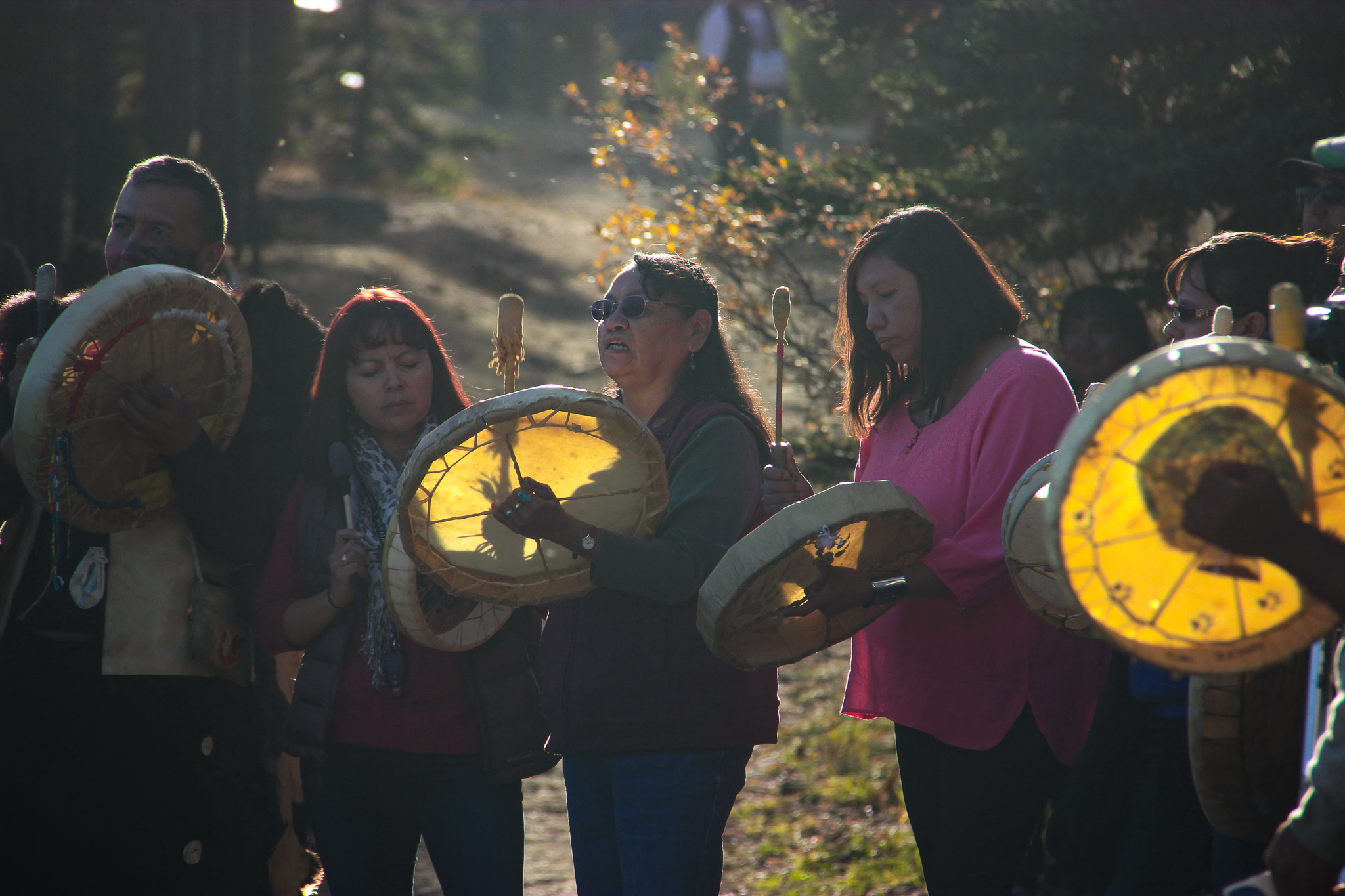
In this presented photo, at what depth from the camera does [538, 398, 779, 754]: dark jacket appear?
2.64 meters

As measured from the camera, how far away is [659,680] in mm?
2664

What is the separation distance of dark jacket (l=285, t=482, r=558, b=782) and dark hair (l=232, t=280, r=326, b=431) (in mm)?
336

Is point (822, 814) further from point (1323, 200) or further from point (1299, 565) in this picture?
point (1299, 565)

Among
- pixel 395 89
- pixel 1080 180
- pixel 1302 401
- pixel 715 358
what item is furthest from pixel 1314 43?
pixel 395 89

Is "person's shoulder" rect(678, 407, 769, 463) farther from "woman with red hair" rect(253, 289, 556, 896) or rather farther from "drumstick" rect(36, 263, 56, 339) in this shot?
"drumstick" rect(36, 263, 56, 339)

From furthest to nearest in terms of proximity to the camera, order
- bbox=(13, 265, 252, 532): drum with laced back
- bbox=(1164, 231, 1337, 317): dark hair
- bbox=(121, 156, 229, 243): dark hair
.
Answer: bbox=(121, 156, 229, 243): dark hair < bbox=(1164, 231, 1337, 317): dark hair < bbox=(13, 265, 252, 532): drum with laced back

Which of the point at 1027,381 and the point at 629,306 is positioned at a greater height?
the point at 629,306

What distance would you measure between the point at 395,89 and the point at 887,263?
19852mm

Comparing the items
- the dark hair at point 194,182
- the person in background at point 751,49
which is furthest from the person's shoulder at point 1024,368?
the person in background at point 751,49

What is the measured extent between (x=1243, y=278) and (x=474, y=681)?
A: 84.7 inches

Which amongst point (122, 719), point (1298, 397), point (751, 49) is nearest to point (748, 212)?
point (122, 719)

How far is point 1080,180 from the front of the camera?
4.93 meters

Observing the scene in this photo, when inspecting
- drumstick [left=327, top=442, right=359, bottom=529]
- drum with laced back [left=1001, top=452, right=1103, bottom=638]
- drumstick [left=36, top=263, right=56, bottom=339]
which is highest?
drumstick [left=36, top=263, right=56, bottom=339]

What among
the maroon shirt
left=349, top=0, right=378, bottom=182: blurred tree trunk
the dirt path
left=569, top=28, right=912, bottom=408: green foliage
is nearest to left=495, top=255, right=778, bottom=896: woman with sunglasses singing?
the maroon shirt
